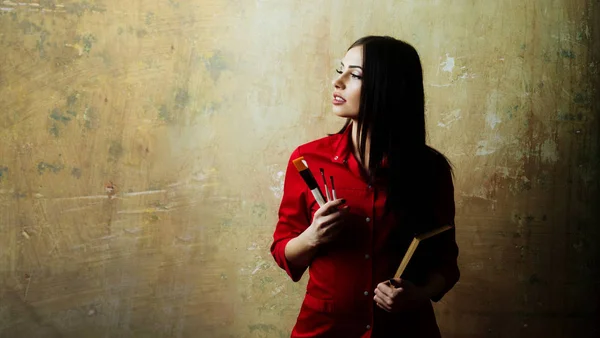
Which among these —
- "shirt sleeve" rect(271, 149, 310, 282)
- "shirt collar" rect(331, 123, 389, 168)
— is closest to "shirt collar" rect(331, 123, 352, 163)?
"shirt collar" rect(331, 123, 389, 168)

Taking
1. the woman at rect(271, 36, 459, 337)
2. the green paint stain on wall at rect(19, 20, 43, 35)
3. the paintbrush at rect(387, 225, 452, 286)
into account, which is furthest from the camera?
the green paint stain on wall at rect(19, 20, 43, 35)

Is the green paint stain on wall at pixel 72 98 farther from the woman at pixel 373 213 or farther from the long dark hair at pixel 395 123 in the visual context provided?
the long dark hair at pixel 395 123

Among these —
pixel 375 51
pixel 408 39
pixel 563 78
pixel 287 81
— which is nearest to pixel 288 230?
pixel 375 51

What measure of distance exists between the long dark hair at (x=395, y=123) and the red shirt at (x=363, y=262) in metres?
0.04

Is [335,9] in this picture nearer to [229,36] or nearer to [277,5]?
[277,5]

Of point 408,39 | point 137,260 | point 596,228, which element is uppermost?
point 408,39

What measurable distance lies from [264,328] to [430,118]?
91 centimetres

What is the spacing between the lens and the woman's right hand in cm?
126

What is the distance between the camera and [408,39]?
6.31 ft

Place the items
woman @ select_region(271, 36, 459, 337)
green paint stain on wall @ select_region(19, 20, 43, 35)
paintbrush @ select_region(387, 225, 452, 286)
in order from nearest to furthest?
paintbrush @ select_region(387, 225, 452, 286)
woman @ select_region(271, 36, 459, 337)
green paint stain on wall @ select_region(19, 20, 43, 35)

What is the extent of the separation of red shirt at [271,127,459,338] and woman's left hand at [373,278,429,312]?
6cm

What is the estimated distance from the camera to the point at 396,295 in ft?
4.01

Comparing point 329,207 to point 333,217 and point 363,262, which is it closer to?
point 333,217

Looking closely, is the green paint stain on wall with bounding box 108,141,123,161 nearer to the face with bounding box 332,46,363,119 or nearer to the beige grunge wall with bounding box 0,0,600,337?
the beige grunge wall with bounding box 0,0,600,337
